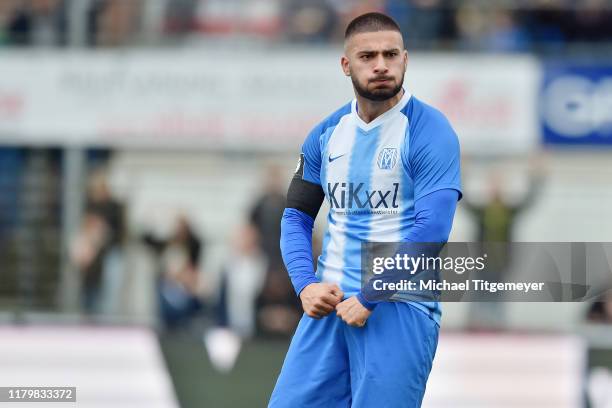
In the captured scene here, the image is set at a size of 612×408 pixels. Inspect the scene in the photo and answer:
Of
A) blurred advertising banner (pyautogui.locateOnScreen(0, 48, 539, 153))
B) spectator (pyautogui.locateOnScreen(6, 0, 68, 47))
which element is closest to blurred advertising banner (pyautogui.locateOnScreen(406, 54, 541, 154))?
blurred advertising banner (pyautogui.locateOnScreen(0, 48, 539, 153))

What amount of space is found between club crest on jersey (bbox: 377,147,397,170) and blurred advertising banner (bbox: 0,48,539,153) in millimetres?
7843

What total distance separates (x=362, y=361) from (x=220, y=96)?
8412 millimetres

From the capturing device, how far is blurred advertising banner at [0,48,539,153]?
1346 centimetres

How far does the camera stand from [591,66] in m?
13.3

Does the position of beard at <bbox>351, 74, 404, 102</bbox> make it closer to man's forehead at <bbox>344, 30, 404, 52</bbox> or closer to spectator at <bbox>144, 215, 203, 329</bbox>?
man's forehead at <bbox>344, 30, 404, 52</bbox>

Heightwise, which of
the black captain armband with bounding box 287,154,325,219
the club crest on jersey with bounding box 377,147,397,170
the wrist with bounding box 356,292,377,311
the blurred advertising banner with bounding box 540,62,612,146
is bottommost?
the wrist with bounding box 356,292,377,311

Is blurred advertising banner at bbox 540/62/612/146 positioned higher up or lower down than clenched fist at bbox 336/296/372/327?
higher up

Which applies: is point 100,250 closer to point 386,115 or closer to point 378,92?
point 386,115

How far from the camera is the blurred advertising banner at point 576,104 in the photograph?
13328 mm

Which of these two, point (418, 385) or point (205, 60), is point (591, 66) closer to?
point (205, 60)

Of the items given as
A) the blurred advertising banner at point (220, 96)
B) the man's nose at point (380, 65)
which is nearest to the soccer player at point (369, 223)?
the man's nose at point (380, 65)

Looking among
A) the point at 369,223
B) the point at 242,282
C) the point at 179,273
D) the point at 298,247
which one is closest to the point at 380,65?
the point at 369,223

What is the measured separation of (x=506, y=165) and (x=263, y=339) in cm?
442

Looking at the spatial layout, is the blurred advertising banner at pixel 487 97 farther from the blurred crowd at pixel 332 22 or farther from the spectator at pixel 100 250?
the spectator at pixel 100 250
